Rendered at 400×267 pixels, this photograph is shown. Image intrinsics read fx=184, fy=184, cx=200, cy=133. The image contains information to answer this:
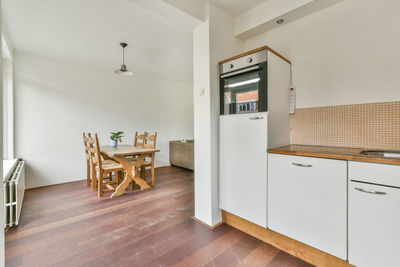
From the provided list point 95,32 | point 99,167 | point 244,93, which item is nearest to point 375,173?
point 244,93

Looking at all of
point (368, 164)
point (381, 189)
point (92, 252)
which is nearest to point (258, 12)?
point (368, 164)

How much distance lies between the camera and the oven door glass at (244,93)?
167 cm

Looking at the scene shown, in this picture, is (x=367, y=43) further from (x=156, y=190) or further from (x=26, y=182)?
(x=26, y=182)

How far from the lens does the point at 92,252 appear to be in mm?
1604

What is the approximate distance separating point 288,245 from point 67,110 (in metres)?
4.22

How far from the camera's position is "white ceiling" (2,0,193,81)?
2088 mm

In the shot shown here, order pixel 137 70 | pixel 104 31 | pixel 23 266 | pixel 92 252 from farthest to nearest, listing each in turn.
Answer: pixel 137 70, pixel 104 31, pixel 92 252, pixel 23 266

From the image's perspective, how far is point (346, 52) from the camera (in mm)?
1725

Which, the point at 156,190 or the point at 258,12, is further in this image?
the point at 156,190

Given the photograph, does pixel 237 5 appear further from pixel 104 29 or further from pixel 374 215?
pixel 374 215

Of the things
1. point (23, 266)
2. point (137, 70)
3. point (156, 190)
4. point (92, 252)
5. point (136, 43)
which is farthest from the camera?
point (137, 70)

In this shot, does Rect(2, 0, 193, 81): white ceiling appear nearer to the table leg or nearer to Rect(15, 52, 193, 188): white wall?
Rect(15, 52, 193, 188): white wall

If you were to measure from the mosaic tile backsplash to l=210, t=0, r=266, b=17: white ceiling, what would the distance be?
128cm

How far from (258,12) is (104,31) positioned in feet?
6.76
